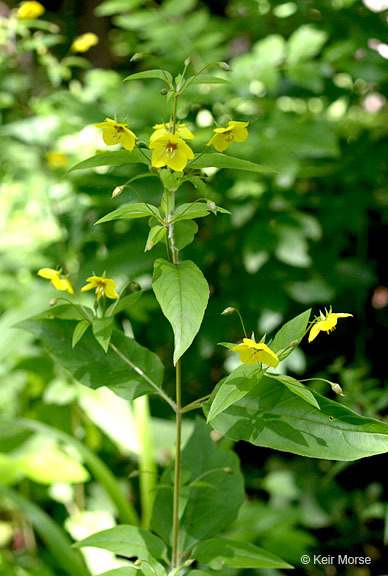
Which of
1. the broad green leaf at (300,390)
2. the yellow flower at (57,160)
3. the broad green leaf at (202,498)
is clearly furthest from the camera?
the yellow flower at (57,160)

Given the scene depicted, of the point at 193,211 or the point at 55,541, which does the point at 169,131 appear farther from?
the point at 55,541

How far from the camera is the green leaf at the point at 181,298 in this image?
0.54 meters

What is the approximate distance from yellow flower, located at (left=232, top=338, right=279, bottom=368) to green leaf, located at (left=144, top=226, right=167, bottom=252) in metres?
0.14

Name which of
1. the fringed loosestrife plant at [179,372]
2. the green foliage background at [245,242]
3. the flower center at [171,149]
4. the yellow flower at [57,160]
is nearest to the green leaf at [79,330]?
the fringed loosestrife plant at [179,372]

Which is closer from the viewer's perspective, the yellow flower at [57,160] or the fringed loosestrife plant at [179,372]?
the fringed loosestrife plant at [179,372]

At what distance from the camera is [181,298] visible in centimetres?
56

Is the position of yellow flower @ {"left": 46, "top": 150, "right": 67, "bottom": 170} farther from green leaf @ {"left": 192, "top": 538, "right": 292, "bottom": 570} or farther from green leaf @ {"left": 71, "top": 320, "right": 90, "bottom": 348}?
green leaf @ {"left": 192, "top": 538, "right": 292, "bottom": 570}

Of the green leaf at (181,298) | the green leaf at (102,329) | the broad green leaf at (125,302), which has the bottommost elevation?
the green leaf at (102,329)

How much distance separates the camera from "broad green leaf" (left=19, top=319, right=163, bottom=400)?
0.71 meters

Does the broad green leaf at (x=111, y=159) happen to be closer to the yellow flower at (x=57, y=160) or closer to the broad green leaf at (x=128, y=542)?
the broad green leaf at (x=128, y=542)

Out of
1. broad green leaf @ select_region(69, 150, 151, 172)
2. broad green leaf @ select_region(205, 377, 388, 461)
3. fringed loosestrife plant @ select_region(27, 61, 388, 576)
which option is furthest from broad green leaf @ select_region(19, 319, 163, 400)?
broad green leaf @ select_region(69, 150, 151, 172)

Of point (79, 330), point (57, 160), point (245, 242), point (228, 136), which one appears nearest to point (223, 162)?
point (228, 136)

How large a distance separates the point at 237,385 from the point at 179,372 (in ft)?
0.35

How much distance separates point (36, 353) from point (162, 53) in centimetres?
106
